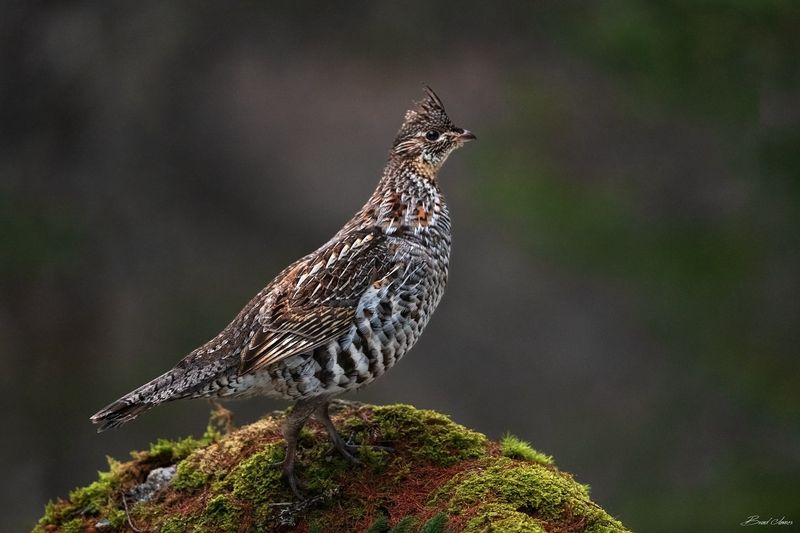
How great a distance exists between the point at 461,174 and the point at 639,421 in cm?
366

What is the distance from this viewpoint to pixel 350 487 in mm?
5539

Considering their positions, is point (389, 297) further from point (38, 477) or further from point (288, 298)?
point (38, 477)

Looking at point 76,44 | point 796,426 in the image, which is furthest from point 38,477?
point 796,426

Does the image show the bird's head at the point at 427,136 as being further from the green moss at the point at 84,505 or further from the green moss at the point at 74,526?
the green moss at the point at 74,526

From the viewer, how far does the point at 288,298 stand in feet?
18.9

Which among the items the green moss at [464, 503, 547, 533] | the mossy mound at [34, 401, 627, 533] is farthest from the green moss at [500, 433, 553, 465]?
the green moss at [464, 503, 547, 533]

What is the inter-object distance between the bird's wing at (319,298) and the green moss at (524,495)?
1.04 meters

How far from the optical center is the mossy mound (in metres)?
5.15

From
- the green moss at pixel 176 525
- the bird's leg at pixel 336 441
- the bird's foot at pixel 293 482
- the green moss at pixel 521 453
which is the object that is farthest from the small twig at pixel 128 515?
the green moss at pixel 521 453

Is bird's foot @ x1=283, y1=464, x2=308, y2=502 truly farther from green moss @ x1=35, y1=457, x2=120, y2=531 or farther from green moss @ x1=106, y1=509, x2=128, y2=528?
green moss @ x1=35, y1=457, x2=120, y2=531

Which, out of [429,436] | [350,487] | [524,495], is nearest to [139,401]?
[350,487]

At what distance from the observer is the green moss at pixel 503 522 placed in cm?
490

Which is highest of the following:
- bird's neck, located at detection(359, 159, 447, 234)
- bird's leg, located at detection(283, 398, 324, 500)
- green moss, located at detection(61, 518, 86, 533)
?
bird's neck, located at detection(359, 159, 447, 234)

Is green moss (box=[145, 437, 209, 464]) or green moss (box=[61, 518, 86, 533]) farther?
green moss (box=[145, 437, 209, 464])
